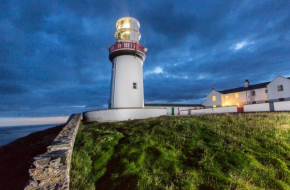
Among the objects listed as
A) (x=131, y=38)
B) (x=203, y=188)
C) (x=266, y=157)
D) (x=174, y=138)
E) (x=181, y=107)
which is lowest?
(x=203, y=188)

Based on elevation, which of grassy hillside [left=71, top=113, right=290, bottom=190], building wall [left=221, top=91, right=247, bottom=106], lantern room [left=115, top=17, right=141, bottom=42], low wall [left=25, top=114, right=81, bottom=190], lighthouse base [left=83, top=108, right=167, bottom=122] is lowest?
grassy hillside [left=71, top=113, right=290, bottom=190]

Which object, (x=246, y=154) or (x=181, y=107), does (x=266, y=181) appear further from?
(x=181, y=107)

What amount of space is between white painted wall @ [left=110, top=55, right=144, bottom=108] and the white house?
96.0 feet

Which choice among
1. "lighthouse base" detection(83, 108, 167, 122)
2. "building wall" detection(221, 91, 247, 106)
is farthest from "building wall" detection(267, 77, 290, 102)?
"lighthouse base" detection(83, 108, 167, 122)

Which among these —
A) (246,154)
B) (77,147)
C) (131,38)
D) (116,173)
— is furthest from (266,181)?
(131,38)

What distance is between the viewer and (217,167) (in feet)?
15.9

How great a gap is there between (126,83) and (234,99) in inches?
1358

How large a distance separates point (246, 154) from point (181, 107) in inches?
1130

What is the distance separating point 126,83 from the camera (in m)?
16.5

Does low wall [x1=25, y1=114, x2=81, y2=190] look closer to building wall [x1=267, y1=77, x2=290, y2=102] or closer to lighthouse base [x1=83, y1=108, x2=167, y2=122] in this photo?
lighthouse base [x1=83, y1=108, x2=167, y2=122]

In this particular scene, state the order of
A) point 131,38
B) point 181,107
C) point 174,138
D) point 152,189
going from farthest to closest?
point 181,107
point 131,38
point 174,138
point 152,189

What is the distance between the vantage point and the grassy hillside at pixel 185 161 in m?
4.23

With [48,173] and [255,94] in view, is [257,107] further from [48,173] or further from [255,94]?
[48,173]

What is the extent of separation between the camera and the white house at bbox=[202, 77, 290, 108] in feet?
95.3
